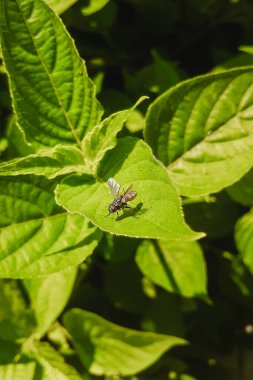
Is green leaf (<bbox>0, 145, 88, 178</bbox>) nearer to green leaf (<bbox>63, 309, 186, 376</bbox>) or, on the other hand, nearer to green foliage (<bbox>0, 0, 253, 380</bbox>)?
green foliage (<bbox>0, 0, 253, 380</bbox>)

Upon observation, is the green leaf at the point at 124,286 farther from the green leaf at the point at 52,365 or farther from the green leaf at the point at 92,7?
the green leaf at the point at 92,7

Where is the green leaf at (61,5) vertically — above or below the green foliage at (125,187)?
above

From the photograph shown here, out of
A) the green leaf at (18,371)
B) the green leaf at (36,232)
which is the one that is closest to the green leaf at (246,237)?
the green leaf at (36,232)

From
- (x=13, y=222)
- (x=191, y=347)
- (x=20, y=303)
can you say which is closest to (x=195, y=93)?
(x=13, y=222)

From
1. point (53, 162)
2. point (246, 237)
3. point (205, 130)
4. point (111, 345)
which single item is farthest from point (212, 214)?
point (53, 162)

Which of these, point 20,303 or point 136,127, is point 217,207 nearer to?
point 136,127
